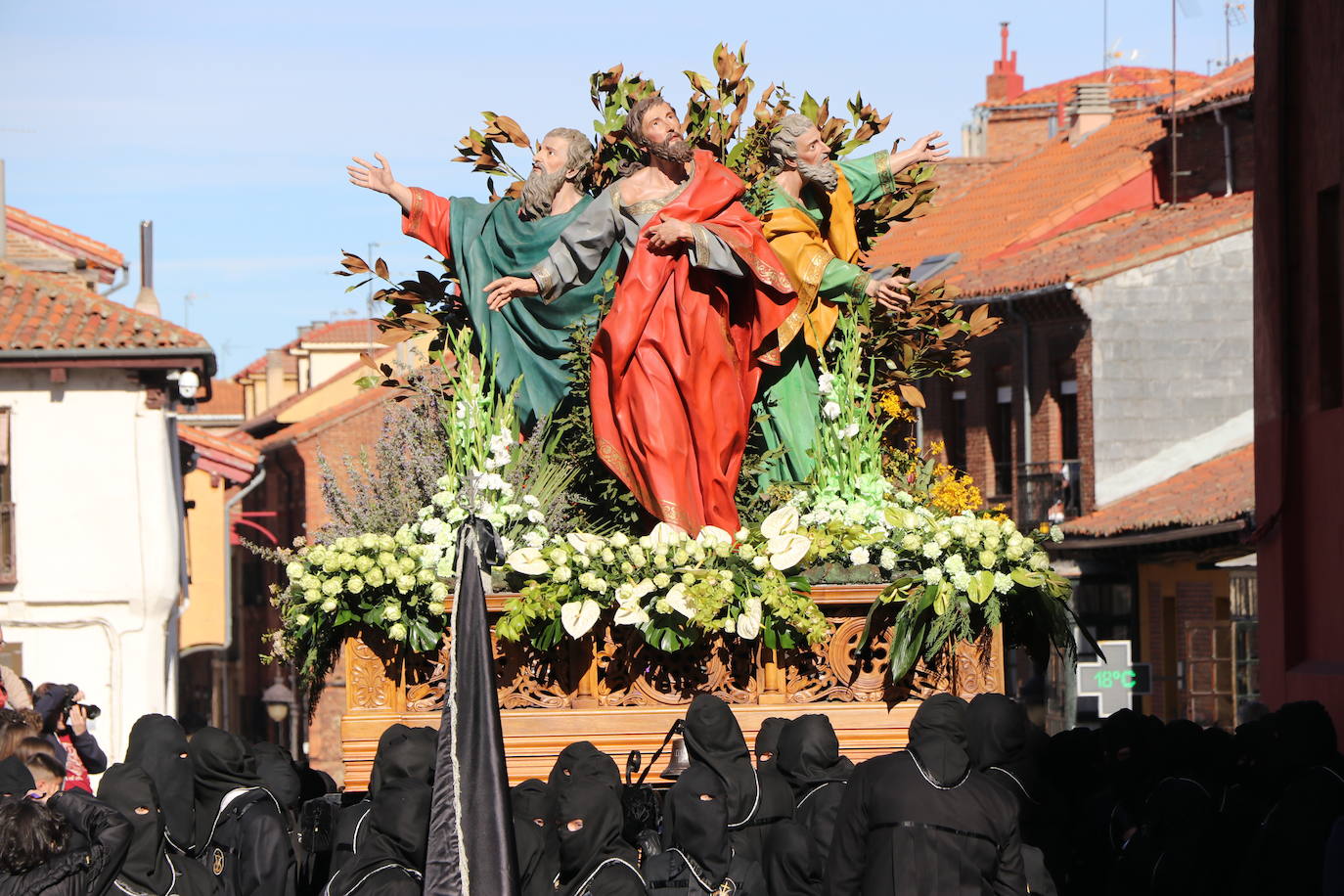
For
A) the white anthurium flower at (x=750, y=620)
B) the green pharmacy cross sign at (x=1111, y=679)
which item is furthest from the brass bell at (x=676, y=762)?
the green pharmacy cross sign at (x=1111, y=679)

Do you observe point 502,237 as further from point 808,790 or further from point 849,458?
point 808,790

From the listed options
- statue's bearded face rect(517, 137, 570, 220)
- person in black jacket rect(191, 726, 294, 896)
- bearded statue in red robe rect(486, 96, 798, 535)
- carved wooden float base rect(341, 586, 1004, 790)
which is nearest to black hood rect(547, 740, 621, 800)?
person in black jacket rect(191, 726, 294, 896)

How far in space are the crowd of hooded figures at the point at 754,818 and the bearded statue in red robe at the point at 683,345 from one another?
202 cm

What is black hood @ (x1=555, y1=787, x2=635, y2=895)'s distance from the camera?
316 inches

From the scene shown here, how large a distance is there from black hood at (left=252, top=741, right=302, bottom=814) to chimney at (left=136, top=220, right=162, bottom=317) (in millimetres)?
28582

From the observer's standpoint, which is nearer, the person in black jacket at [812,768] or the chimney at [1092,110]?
the person in black jacket at [812,768]

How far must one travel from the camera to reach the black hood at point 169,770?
9.20 metres

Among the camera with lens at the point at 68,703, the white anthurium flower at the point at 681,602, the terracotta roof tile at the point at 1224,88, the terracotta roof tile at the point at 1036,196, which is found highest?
the terracotta roof tile at the point at 1224,88

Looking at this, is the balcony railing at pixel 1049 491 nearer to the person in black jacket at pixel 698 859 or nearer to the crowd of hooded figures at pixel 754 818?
the crowd of hooded figures at pixel 754 818

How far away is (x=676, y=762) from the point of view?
34.3ft

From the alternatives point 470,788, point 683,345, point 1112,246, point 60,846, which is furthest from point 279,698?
point 470,788

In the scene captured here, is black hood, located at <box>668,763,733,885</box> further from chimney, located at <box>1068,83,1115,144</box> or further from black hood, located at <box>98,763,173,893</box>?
chimney, located at <box>1068,83,1115,144</box>

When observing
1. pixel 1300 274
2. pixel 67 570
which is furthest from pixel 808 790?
pixel 67 570

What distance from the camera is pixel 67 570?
89.2 ft
